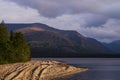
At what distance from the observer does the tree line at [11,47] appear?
4309 inches

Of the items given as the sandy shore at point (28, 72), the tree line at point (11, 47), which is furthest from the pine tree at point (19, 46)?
the sandy shore at point (28, 72)

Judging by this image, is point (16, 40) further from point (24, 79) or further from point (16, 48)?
point (24, 79)

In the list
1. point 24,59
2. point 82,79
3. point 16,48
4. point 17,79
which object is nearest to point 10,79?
point 17,79

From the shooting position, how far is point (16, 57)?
124 metres

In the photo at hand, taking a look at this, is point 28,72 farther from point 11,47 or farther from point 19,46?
point 19,46

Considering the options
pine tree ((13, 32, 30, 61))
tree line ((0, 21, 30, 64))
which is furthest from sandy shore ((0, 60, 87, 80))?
pine tree ((13, 32, 30, 61))

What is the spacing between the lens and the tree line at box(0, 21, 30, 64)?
109 m

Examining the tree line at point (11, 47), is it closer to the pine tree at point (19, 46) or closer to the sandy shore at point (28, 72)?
the pine tree at point (19, 46)

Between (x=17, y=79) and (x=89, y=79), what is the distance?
20.5m

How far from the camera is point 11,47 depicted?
114812 millimetres

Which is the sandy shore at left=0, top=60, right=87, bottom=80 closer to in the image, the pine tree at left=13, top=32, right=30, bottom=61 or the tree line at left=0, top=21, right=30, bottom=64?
the tree line at left=0, top=21, right=30, bottom=64

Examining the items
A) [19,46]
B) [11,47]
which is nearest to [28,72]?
[11,47]

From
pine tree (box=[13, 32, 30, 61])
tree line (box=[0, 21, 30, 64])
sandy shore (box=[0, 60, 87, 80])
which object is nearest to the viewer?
sandy shore (box=[0, 60, 87, 80])

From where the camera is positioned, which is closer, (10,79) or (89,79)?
(10,79)
